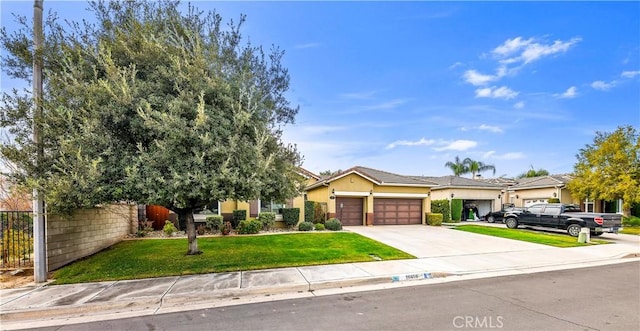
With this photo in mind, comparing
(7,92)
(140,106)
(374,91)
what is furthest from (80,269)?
(374,91)

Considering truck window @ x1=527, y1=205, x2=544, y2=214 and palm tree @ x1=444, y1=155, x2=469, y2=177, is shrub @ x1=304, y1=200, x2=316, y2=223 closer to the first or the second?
truck window @ x1=527, y1=205, x2=544, y2=214

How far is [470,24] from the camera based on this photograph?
13.6m

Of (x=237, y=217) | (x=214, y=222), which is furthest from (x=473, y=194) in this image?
(x=214, y=222)

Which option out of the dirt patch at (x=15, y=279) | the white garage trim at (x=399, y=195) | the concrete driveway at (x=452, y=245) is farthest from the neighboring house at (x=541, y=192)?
the dirt patch at (x=15, y=279)

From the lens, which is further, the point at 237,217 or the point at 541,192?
the point at 541,192

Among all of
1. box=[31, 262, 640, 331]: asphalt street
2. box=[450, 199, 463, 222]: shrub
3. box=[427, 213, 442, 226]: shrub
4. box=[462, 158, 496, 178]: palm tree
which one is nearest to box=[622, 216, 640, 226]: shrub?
box=[450, 199, 463, 222]: shrub

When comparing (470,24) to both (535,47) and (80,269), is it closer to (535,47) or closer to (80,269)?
(535,47)

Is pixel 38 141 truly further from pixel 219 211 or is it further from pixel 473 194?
pixel 473 194

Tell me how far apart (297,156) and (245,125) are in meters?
2.03

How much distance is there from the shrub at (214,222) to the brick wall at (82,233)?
3.72 m

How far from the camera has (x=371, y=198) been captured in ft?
69.4

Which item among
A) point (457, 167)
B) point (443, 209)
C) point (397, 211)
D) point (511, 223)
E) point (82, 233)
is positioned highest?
point (457, 167)

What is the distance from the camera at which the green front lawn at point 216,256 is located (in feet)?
26.8

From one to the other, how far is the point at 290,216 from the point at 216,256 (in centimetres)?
817
